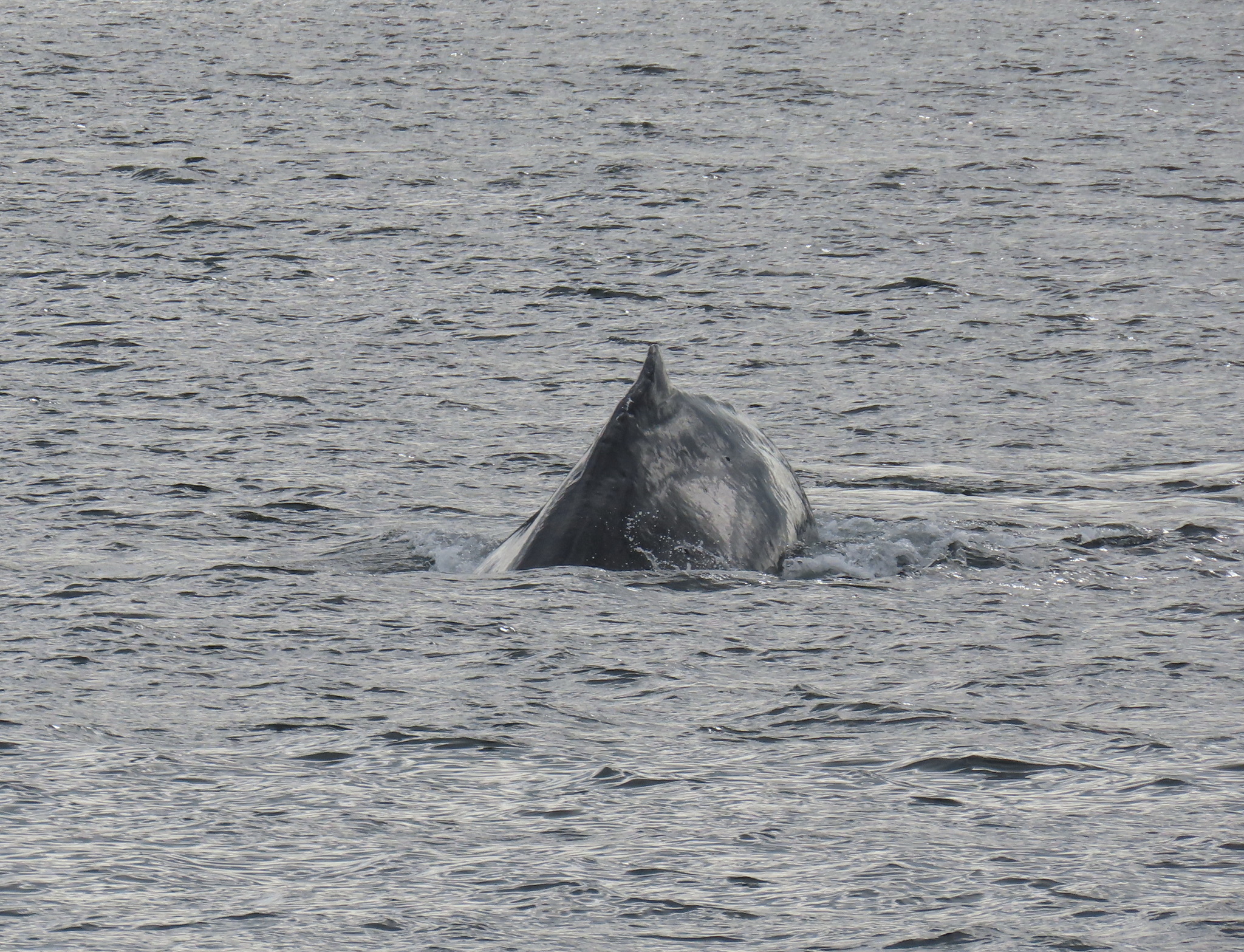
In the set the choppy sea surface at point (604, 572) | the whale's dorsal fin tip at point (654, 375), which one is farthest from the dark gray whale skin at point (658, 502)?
the choppy sea surface at point (604, 572)

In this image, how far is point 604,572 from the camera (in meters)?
7.48

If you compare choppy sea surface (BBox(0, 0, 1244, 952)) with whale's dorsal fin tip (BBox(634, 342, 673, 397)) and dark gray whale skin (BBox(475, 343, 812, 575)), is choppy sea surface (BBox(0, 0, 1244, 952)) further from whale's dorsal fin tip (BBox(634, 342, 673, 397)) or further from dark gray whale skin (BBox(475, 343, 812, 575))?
whale's dorsal fin tip (BBox(634, 342, 673, 397))

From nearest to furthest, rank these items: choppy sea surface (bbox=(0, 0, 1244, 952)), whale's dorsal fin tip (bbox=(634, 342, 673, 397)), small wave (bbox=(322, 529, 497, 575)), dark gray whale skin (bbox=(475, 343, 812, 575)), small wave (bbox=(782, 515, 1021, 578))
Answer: choppy sea surface (bbox=(0, 0, 1244, 952)) → dark gray whale skin (bbox=(475, 343, 812, 575)) → whale's dorsal fin tip (bbox=(634, 342, 673, 397)) → small wave (bbox=(782, 515, 1021, 578)) → small wave (bbox=(322, 529, 497, 575))

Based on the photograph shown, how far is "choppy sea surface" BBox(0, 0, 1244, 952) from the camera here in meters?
4.83

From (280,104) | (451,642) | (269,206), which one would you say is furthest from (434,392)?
(280,104)

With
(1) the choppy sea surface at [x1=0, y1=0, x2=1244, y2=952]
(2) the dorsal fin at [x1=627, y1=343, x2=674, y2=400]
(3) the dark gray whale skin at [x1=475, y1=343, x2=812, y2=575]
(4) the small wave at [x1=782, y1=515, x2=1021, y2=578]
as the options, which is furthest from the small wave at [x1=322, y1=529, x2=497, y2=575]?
(4) the small wave at [x1=782, y1=515, x2=1021, y2=578]

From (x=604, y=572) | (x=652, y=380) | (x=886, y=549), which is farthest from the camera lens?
(x=886, y=549)

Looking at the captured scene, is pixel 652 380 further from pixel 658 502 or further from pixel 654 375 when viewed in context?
pixel 658 502

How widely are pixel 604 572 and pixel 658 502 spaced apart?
0.99 ft

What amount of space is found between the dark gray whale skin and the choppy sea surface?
0.12 meters

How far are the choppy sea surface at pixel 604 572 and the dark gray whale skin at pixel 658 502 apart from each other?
0.41 ft

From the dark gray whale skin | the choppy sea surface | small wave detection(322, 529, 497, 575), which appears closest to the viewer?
the choppy sea surface

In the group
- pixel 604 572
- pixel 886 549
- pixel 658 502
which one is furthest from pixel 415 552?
pixel 886 549

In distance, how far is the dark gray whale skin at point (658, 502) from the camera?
24.6ft
